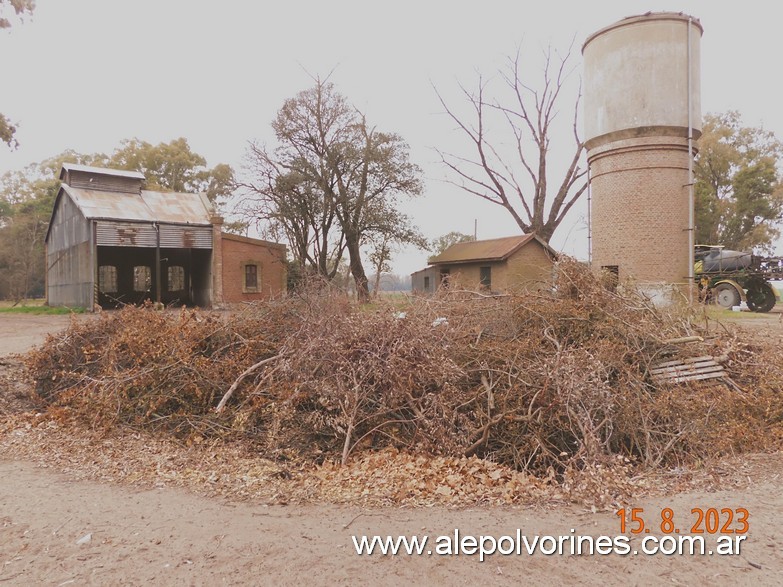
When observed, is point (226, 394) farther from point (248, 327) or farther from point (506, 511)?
point (506, 511)

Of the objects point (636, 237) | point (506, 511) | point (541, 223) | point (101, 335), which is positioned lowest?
point (506, 511)

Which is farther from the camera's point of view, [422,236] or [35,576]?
[422,236]

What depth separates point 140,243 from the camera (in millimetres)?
22625

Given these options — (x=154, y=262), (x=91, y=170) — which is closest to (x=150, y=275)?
(x=154, y=262)

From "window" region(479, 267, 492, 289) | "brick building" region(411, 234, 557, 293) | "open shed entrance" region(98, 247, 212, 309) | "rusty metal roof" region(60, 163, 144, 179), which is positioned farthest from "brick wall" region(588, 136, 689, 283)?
"rusty metal roof" region(60, 163, 144, 179)

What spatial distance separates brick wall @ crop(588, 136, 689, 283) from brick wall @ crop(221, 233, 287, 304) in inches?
602

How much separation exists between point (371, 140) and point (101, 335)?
2256 centimetres

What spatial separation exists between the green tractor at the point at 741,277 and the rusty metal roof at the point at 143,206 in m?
21.7

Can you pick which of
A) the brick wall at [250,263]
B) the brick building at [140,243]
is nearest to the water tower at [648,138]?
the brick building at [140,243]

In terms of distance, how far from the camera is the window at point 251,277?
1000 inches

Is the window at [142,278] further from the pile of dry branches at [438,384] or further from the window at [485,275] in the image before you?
the pile of dry branches at [438,384]

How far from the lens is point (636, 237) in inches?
617

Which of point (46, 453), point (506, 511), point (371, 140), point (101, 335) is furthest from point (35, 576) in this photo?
point (371, 140)

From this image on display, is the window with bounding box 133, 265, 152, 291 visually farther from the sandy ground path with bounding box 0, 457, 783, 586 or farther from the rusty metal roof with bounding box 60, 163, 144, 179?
the sandy ground path with bounding box 0, 457, 783, 586
